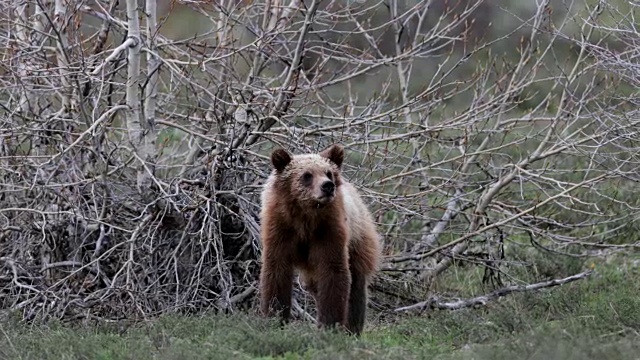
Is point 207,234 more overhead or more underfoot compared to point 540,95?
more overhead

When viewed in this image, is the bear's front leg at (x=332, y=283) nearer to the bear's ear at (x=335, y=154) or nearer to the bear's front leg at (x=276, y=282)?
the bear's front leg at (x=276, y=282)

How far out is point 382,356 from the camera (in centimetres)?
595

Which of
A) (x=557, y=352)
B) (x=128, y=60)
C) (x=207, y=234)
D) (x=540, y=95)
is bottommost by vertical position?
(x=540, y=95)

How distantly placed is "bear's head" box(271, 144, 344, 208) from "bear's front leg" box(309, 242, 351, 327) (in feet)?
1.23

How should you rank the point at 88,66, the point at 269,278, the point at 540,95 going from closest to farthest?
the point at 269,278 → the point at 88,66 → the point at 540,95

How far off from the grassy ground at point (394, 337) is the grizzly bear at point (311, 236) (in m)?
0.39

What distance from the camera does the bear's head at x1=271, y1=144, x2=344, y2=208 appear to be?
7.75 meters

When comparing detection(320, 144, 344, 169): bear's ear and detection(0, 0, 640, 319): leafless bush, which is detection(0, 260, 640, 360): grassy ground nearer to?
detection(0, 0, 640, 319): leafless bush

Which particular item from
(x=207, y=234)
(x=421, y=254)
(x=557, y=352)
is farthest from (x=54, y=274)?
(x=557, y=352)

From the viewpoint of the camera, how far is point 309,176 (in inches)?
311

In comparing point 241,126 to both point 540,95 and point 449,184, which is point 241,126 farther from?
point 540,95

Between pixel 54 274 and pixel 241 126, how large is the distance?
2.28 m

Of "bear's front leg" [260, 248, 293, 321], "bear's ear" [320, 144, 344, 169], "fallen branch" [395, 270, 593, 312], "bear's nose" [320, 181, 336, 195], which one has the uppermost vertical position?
"bear's ear" [320, 144, 344, 169]

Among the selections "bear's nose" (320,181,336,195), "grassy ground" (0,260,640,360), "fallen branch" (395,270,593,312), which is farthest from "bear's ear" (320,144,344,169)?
"fallen branch" (395,270,593,312)
